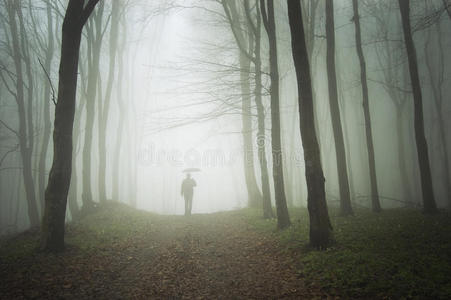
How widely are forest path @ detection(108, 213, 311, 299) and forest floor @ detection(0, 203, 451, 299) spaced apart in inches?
0.8

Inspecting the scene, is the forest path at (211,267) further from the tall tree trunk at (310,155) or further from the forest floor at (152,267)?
the tall tree trunk at (310,155)

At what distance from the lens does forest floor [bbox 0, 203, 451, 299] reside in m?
4.11

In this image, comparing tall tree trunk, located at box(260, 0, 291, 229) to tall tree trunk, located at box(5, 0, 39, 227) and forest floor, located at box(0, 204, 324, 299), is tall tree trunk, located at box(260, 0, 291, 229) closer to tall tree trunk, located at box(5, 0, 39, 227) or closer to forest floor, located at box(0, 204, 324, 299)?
forest floor, located at box(0, 204, 324, 299)

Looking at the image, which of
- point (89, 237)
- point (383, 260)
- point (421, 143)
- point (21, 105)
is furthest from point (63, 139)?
point (421, 143)

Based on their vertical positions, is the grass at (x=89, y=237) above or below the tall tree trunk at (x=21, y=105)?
below

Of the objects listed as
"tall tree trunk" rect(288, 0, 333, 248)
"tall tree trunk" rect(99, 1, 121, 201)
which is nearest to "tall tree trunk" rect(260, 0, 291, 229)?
"tall tree trunk" rect(288, 0, 333, 248)

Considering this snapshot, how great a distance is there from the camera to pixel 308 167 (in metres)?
6.02

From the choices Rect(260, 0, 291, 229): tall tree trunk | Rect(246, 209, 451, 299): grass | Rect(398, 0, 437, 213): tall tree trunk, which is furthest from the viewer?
Rect(398, 0, 437, 213): tall tree trunk

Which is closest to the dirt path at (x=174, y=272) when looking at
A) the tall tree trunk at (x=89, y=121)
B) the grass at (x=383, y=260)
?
the grass at (x=383, y=260)

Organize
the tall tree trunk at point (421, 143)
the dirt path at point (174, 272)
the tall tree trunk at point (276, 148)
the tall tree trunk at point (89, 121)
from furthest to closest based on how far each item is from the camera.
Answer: the tall tree trunk at point (89, 121)
the tall tree trunk at point (421, 143)
the tall tree trunk at point (276, 148)
the dirt path at point (174, 272)

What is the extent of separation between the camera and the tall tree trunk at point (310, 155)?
588 cm

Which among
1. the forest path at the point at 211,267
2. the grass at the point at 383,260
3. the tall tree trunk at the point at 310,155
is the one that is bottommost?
the forest path at the point at 211,267

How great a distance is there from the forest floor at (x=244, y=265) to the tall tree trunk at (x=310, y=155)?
442mm

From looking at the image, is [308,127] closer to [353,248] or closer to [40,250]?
[353,248]
